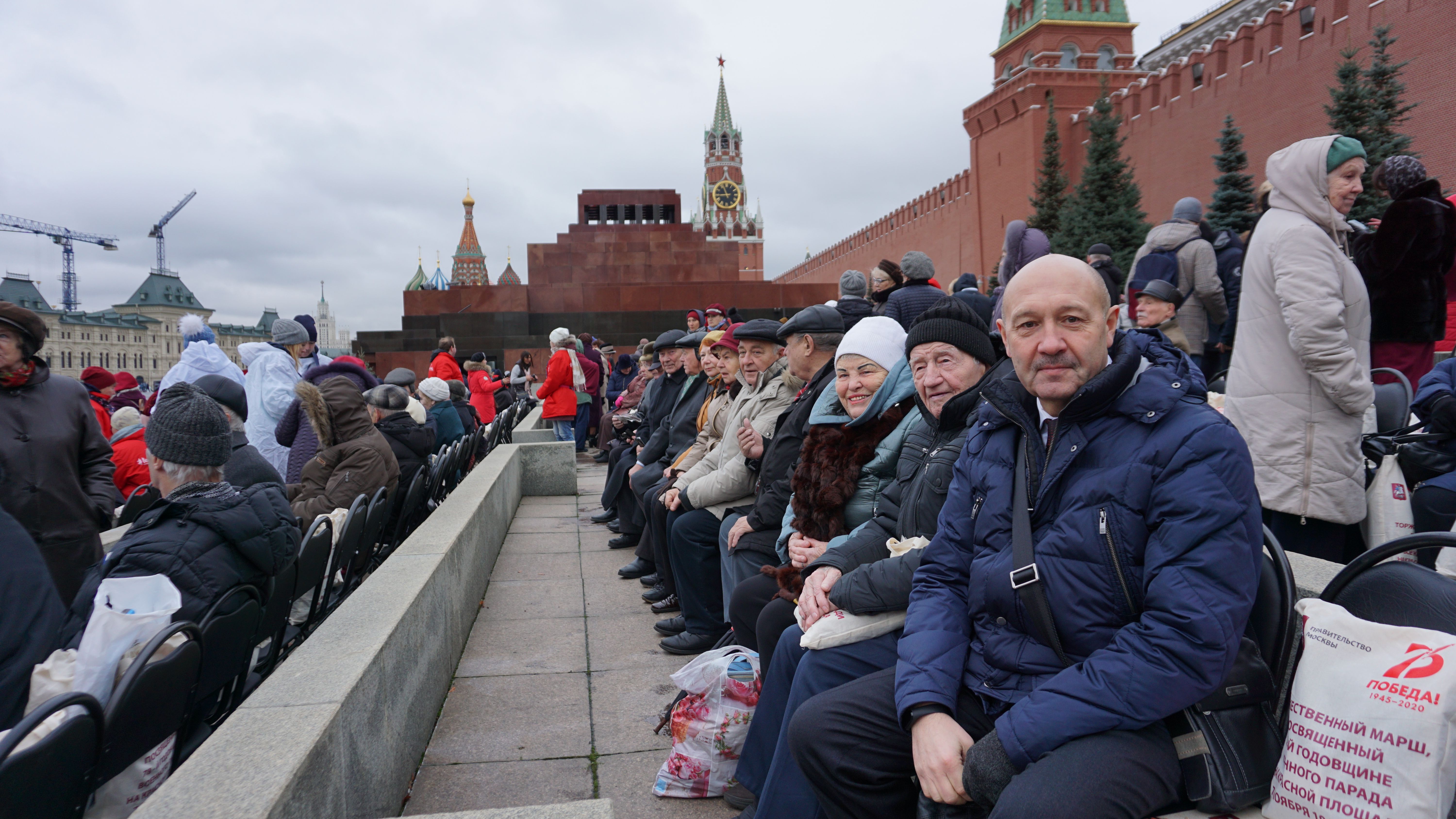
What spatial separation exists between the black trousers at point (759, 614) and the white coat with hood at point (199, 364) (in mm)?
3638

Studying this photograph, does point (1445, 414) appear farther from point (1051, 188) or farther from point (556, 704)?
point (1051, 188)

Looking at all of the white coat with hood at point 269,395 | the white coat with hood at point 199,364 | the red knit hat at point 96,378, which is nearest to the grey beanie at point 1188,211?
the white coat with hood at point 269,395

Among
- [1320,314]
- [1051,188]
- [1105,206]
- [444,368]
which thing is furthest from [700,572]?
[1051,188]

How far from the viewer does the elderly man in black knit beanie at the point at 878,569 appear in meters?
2.06

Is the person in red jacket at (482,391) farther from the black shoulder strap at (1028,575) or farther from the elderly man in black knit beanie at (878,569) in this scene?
the black shoulder strap at (1028,575)

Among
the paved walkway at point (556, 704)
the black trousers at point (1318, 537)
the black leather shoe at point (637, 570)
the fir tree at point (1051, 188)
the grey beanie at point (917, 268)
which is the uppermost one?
the fir tree at point (1051, 188)

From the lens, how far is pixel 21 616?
6.08 ft

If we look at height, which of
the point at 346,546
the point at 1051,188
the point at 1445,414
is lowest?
the point at 346,546

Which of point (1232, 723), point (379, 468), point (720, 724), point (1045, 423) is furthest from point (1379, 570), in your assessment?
point (379, 468)

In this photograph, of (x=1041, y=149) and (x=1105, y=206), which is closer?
(x=1105, y=206)

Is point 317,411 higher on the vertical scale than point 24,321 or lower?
lower

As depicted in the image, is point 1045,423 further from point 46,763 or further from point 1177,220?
point 1177,220

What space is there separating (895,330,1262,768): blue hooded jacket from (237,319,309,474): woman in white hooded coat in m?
4.75

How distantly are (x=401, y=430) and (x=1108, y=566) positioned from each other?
4.51 metres
